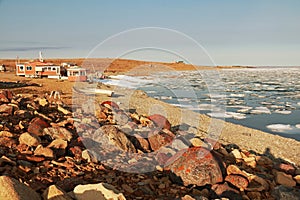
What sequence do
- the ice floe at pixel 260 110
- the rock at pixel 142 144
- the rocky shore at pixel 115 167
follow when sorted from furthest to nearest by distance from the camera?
the ice floe at pixel 260 110
the rock at pixel 142 144
the rocky shore at pixel 115 167

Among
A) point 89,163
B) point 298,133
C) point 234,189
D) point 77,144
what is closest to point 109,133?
point 77,144

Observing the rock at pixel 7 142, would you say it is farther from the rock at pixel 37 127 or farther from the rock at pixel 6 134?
the rock at pixel 37 127

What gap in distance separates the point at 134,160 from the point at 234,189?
2212 mm

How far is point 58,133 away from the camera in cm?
743

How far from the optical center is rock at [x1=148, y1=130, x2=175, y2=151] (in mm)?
8211

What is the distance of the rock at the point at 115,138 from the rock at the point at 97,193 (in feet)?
9.87

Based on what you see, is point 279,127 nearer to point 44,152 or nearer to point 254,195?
point 254,195

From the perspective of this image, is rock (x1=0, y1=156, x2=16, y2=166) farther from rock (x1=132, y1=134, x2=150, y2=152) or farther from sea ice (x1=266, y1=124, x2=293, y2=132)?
sea ice (x1=266, y1=124, x2=293, y2=132)

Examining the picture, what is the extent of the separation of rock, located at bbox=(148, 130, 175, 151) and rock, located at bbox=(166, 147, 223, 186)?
1.48 meters

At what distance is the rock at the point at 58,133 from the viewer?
738 centimetres

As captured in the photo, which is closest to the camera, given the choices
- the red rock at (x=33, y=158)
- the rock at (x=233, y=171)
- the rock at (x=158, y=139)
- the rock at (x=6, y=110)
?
the red rock at (x=33, y=158)

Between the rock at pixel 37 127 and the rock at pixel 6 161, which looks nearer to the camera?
the rock at pixel 6 161

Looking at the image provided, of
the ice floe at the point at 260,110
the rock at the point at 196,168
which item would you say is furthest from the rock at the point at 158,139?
the ice floe at the point at 260,110

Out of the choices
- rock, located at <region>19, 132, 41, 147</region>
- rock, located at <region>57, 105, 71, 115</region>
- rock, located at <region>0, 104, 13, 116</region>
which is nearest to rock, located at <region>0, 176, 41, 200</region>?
rock, located at <region>19, 132, 41, 147</region>
